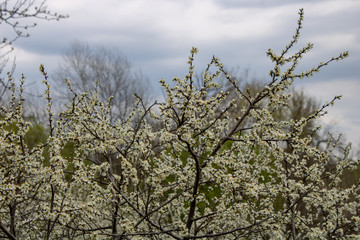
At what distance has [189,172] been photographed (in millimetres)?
4543

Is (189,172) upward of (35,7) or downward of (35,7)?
downward

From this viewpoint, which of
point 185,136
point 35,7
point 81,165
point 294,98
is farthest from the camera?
point 294,98

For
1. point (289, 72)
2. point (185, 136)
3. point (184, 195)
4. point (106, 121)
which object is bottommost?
point (184, 195)

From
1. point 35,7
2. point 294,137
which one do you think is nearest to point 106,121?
point 294,137

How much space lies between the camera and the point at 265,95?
4250 mm

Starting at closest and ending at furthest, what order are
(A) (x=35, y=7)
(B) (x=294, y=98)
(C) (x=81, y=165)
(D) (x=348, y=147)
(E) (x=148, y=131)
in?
1. (C) (x=81, y=165)
2. (E) (x=148, y=131)
3. (D) (x=348, y=147)
4. (A) (x=35, y=7)
5. (B) (x=294, y=98)

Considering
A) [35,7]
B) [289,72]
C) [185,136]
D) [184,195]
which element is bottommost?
[184,195]

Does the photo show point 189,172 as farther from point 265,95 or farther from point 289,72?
point 289,72

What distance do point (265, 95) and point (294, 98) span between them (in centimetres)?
2129

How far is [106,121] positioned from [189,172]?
1.14m

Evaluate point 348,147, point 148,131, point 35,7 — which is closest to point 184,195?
point 148,131

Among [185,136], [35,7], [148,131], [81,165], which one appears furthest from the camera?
[35,7]

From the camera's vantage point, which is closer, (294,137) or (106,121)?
(294,137)

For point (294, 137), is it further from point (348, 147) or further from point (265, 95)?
point (348, 147)
